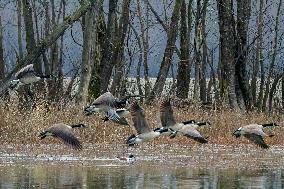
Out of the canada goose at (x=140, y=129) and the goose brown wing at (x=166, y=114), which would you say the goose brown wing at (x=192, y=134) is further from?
the canada goose at (x=140, y=129)

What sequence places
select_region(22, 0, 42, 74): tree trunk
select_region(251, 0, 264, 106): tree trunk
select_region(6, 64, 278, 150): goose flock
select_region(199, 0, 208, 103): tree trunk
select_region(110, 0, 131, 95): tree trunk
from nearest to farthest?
select_region(6, 64, 278, 150): goose flock < select_region(22, 0, 42, 74): tree trunk < select_region(110, 0, 131, 95): tree trunk < select_region(199, 0, 208, 103): tree trunk < select_region(251, 0, 264, 106): tree trunk

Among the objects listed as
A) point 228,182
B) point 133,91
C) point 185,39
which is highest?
point 185,39

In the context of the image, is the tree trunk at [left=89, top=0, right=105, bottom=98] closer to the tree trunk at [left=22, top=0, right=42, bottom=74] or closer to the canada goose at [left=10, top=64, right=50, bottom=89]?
the tree trunk at [left=22, top=0, right=42, bottom=74]

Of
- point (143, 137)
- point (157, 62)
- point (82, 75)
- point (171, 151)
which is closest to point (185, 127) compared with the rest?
point (143, 137)

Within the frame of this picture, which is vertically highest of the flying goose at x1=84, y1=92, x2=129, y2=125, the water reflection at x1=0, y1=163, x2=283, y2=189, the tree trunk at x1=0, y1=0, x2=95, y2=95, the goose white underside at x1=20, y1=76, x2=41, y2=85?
the tree trunk at x1=0, y1=0, x2=95, y2=95

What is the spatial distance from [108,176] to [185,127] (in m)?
2.77

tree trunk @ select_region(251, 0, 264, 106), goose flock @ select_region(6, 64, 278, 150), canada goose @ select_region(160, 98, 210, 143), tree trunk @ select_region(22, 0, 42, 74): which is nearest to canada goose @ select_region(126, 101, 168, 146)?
goose flock @ select_region(6, 64, 278, 150)

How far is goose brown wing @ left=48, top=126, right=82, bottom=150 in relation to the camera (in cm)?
1399

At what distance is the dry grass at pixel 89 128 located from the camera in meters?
17.6

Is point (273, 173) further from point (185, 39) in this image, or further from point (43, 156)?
point (185, 39)

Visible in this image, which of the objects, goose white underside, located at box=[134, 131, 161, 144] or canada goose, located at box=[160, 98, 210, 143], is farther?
canada goose, located at box=[160, 98, 210, 143]

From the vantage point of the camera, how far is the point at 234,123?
1975 cm

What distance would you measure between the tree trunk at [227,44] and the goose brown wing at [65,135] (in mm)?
14341

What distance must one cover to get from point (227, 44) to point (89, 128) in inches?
468
